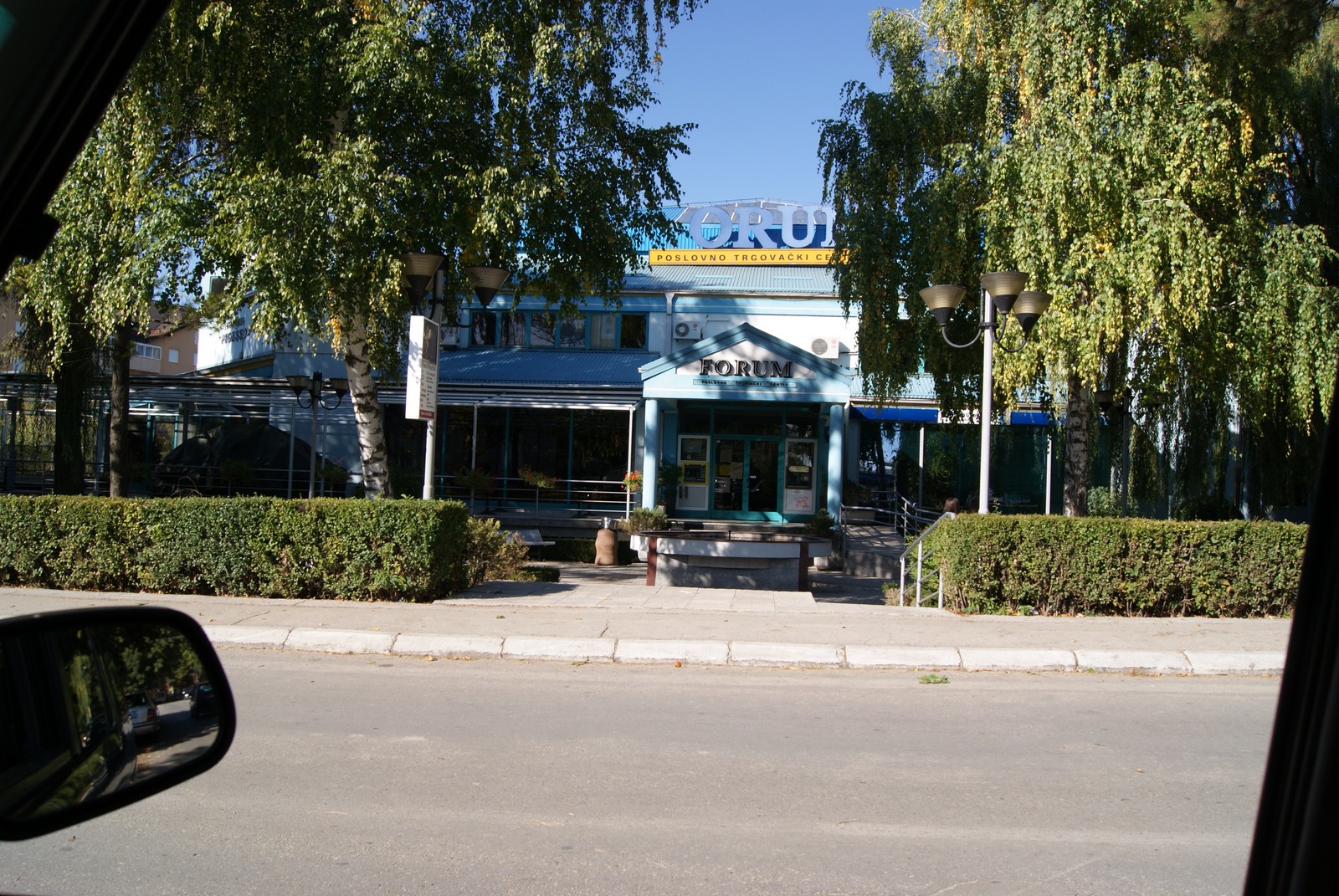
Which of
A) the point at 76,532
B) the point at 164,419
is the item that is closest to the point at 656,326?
the point at 164,419

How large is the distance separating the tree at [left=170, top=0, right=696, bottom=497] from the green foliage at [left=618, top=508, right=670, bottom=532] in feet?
24.2

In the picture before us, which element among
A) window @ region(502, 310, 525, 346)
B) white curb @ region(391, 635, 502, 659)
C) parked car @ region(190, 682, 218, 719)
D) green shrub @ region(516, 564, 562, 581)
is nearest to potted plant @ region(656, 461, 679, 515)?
window @ region(502, 310, 525, 346)

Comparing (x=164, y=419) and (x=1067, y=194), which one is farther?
(x=164, y=419)

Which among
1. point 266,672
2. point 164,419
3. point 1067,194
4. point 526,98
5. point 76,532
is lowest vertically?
point 266,672

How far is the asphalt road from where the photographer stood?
14.2ft

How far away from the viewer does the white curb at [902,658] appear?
9430 mm

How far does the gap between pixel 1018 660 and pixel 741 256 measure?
2599cm

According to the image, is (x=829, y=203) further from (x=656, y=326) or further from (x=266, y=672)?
(x=266, y=672)

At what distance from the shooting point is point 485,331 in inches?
1199

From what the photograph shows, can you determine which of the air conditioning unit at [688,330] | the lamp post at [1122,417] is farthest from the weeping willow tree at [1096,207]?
the air conditioning unit at [688,330]

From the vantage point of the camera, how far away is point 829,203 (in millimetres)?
18797

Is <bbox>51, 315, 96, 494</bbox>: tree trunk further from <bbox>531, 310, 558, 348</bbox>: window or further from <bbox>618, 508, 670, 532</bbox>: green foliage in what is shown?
<bbox>531, 310, 558, 348</bbox>: window

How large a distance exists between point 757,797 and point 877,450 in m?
23.9

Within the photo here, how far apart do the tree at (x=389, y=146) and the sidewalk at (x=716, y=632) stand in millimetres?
3785
